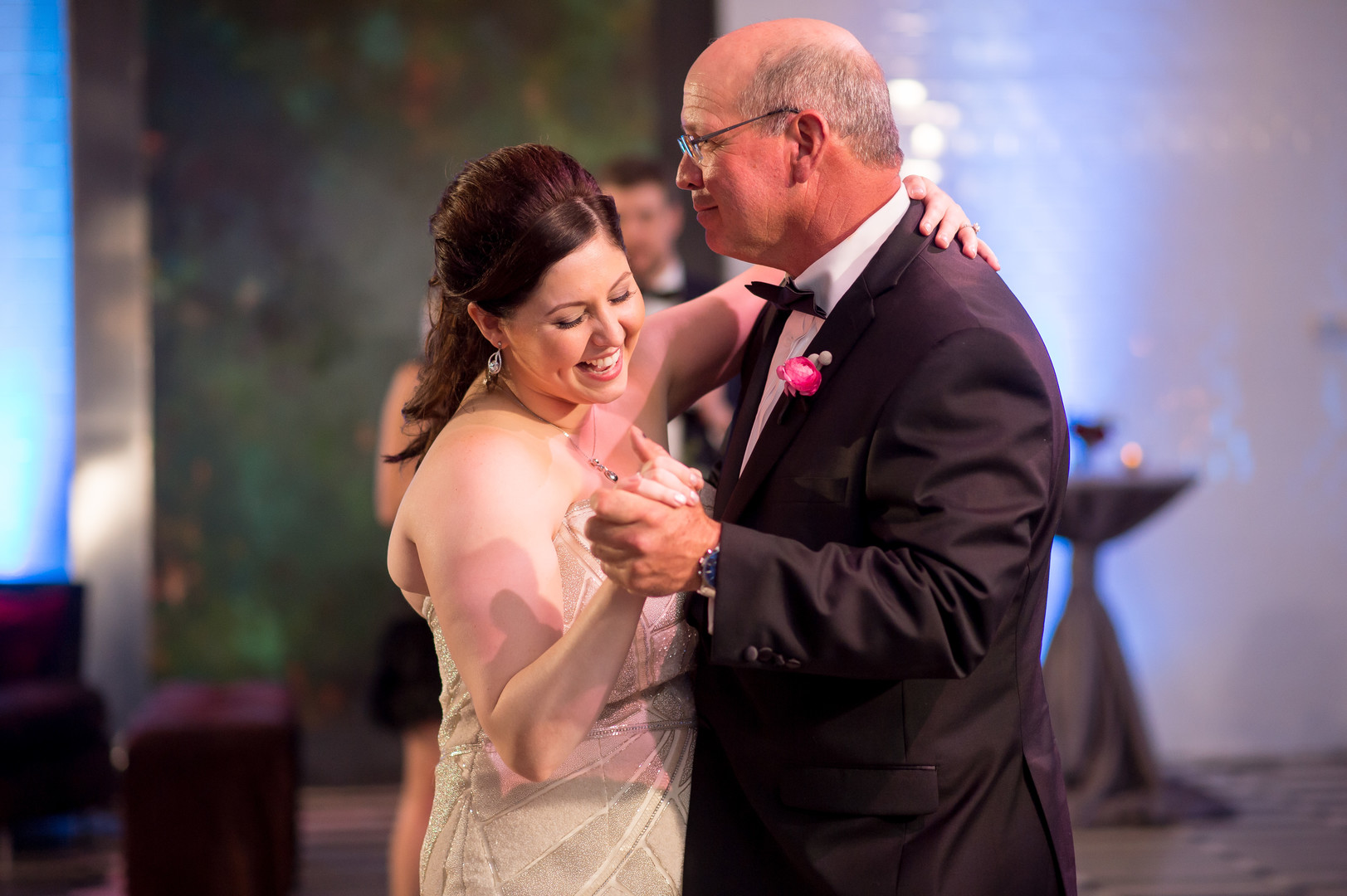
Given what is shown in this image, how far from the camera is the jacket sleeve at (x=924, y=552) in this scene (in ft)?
4.58

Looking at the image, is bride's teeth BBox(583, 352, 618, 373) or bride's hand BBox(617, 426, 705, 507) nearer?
bride's hand BBox(617, 426, 705, 507)

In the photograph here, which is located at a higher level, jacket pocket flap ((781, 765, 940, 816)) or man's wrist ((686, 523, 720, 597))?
man's wrist ((686, 523, 720, 597))

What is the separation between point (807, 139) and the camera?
5.80 ft

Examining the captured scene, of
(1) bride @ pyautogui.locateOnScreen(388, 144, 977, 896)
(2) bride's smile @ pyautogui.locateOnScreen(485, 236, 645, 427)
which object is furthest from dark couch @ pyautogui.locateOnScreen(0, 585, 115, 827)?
(2) bride's smile @ pyautogui.locateOnScreen(485, 236, 645, 427)

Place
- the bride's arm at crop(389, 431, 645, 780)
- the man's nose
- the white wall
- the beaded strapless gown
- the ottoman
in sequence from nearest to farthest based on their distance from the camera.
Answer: the bride's arm at crop(389, 431, 645, 780) → the beaded strapless gown → the man's nose → the ottoman → the white wall

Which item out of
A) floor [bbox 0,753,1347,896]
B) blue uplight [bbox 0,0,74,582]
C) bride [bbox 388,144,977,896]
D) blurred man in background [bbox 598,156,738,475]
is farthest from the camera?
blue uplight [bbox 0,0,74,582]

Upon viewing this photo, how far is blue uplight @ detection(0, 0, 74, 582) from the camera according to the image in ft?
18.5

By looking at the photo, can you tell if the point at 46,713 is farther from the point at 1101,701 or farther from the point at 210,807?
the point at 1101,701

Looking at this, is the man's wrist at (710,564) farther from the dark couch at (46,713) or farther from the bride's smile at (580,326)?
the dark couch at (46,713)

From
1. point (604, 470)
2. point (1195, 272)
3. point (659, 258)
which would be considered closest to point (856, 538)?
point (604, 470)

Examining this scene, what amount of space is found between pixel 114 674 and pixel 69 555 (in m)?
0.57

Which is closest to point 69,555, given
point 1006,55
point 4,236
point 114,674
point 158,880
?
point 114,674

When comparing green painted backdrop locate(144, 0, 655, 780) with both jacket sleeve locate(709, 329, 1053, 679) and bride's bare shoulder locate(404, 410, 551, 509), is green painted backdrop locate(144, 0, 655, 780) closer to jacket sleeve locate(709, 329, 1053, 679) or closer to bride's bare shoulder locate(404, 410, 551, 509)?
bride's bare shoulder locate(404, 410, 551, 509)

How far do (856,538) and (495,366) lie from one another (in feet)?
2.11
